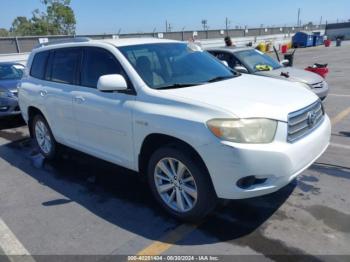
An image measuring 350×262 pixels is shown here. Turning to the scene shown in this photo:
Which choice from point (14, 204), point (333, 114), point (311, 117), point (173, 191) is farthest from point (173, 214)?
point (333, 114)

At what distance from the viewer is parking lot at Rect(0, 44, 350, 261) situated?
9.93 feet

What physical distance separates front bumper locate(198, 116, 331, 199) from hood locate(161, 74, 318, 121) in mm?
224

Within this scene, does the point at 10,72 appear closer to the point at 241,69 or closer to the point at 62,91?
the point at 62,91

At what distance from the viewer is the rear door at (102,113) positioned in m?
3.69

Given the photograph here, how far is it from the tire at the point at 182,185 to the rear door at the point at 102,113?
41cm

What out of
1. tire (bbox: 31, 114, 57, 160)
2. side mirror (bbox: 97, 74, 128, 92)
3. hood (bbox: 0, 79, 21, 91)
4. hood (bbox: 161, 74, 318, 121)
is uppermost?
side mirror (bbox: 97, 74, 128, 92)

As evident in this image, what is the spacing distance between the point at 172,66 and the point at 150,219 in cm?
180

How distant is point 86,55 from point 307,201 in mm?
3256

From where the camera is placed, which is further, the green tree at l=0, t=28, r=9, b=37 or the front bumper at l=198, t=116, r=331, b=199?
the green tree at l=0, t=28, r=9, b=37

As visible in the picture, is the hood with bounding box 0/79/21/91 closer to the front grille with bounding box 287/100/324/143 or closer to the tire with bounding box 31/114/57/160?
the tire with bounding box 31/114/57/160

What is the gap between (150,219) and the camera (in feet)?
11.6

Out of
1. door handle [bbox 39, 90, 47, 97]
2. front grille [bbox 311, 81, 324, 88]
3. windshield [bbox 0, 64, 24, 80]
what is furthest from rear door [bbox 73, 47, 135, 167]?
windshield [bbox 0, 64, 24, 80]

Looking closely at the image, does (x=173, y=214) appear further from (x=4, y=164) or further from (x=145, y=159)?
(x=4, y=164)

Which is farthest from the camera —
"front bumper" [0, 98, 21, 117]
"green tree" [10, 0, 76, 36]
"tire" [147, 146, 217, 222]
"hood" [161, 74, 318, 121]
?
"green tree" [10, 0, 76, 36]
